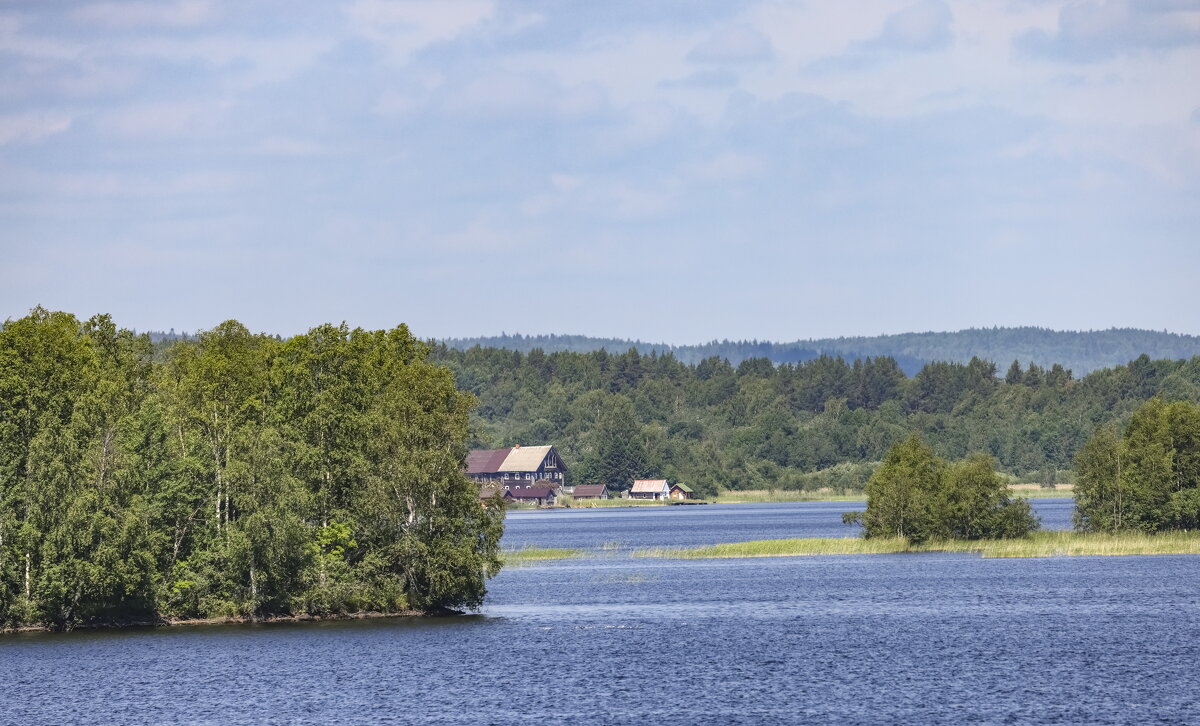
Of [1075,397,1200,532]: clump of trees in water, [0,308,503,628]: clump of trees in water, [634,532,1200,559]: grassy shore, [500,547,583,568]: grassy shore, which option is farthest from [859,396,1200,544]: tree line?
[0,308,503,628]: clump of trees in water

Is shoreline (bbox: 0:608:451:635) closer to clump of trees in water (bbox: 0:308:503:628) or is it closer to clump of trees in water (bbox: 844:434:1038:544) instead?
clump of trees in water (bbox: 0:308:503:628)

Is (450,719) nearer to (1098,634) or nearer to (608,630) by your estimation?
(608,630)

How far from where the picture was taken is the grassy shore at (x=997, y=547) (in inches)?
4343

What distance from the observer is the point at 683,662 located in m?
63.6

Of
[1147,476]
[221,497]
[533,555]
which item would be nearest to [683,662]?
[221,497]

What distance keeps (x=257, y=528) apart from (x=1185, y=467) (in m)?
77.8

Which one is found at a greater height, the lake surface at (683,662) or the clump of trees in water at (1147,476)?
the clump of trees in water at (1147,476)

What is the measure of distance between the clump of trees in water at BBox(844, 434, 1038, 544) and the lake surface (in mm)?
20139

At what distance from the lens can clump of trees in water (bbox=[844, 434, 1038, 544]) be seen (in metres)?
115

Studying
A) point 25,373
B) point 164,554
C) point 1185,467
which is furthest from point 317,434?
point 1185,467

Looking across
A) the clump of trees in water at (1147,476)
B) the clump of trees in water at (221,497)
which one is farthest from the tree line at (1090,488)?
the clump of trees in water at (221,497)

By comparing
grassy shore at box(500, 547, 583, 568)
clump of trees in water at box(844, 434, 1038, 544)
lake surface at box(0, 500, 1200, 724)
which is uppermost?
clump of trees in water at box(844, 434, 1038, 544)

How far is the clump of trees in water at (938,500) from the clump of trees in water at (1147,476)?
558 centimetres

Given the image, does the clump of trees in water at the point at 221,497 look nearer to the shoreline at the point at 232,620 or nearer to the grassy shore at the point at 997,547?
the shoreline at the point at 232,620
